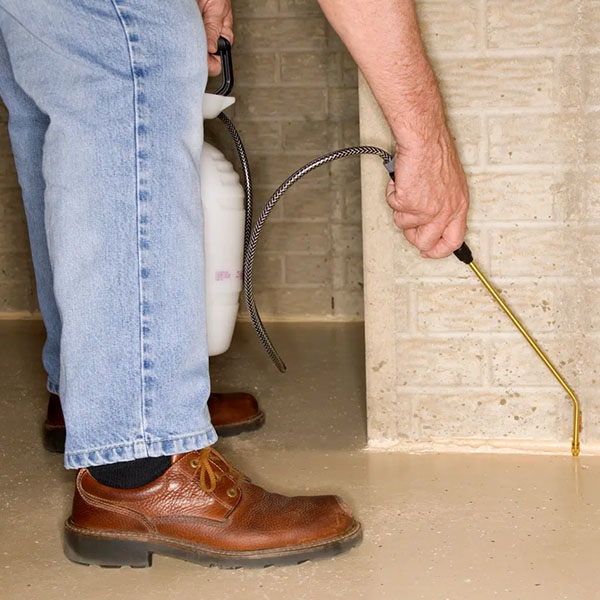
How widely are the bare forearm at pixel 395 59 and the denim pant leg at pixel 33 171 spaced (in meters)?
0.67

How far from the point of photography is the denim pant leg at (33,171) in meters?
1.73

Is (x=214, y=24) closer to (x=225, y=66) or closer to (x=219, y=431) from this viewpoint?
(x=225, y=66)

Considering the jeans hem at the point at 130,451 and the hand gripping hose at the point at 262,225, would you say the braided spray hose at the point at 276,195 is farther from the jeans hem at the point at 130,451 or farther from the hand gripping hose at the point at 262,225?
the jeans hem at the point at 130,451

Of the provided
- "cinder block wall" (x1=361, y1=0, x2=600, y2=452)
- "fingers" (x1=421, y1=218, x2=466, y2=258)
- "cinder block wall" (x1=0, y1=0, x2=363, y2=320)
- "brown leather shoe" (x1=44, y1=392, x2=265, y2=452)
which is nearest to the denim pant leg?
"brown leather shoe" (x1=44, y1=392, x2=265, y2=452)

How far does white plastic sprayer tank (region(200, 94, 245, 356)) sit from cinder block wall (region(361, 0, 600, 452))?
0.27m

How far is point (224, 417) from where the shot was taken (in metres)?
2.08

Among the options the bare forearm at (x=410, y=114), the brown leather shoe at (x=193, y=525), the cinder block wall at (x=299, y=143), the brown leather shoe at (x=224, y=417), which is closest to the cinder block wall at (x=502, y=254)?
the bare forearm at (x=410, y=114)

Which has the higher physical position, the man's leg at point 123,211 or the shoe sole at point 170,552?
the man's leg at point 123,211

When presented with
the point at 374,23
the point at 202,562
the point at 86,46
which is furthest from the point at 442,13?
the point at 202,562

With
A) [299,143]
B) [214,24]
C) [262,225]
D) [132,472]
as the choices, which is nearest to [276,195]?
[262,225]

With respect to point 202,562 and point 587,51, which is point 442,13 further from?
point 202,562

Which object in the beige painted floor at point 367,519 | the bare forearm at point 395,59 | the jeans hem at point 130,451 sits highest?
the bare forearm at point 395,59

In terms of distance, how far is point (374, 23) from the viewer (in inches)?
50.4

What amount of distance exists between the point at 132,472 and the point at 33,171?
0.67 meters
